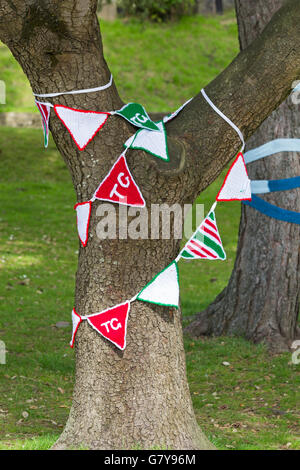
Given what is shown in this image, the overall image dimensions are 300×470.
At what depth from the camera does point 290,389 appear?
5539 millimetres

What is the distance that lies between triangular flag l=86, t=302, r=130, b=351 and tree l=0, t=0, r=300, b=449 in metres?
0.05

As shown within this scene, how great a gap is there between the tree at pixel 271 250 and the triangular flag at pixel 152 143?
2854 mm

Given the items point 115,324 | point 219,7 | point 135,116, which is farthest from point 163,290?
point 219,7

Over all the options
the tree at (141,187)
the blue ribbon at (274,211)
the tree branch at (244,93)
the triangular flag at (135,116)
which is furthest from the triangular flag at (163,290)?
the blue ribbon at (274,211)

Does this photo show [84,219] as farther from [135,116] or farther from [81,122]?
[135,116]

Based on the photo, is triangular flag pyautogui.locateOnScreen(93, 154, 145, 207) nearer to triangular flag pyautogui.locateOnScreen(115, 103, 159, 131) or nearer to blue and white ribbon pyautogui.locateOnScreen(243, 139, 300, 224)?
triangular flag pyautogui.locateOnScreen(115, 103, 159, 131)

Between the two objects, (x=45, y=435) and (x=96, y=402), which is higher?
(x=96, y=402)

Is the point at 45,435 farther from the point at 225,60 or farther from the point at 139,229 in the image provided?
the point at 225,60

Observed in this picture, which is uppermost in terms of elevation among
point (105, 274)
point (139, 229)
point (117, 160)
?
point (117, 160)

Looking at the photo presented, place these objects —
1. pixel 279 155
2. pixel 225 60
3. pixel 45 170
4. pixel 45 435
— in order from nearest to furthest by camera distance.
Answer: pixel 45 435 → pixel 279 155 → pixel 45 170 → pixel 225 60

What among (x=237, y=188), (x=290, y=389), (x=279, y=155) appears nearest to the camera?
(x=237, y=188)

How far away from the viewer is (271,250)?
6352 mm

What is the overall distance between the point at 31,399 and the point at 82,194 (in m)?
2.14

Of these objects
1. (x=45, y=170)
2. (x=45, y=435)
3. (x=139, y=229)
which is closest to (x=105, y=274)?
(x=139, y=229)
